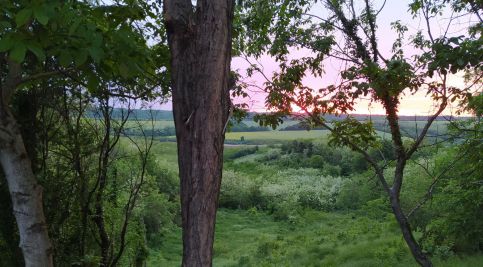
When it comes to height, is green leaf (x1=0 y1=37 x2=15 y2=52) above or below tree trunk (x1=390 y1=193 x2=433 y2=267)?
above

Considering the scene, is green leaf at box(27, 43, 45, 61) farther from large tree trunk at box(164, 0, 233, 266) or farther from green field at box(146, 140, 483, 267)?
green field at box(146, 140, 483, 267)

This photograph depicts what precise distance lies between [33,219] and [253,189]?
1572 inches

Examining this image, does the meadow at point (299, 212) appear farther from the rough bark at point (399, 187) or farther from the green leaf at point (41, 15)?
the green leaf at point (41, 15)

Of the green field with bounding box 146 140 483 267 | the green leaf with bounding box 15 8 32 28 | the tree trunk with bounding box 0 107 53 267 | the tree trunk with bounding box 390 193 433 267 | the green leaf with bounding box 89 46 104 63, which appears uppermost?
the green leaf with bounding box 15 8 32 28

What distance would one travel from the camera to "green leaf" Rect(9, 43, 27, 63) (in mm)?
1855

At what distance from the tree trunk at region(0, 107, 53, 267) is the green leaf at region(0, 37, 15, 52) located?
52.2 inches

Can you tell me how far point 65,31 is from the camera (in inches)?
93.7

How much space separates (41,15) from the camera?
1.82 meters

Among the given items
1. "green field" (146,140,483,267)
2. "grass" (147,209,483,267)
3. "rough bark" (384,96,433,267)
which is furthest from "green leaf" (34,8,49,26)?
"grass" (147,209,483,267)

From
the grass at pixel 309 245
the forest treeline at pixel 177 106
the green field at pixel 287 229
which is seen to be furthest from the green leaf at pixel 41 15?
the grass at pixel 309 245

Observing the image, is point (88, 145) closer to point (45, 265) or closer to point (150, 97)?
point (150, 97)

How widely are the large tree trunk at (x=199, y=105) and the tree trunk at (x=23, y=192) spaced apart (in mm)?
1433

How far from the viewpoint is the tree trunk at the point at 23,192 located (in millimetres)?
3071

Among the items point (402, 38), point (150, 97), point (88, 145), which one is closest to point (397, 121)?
point (402, 38)
